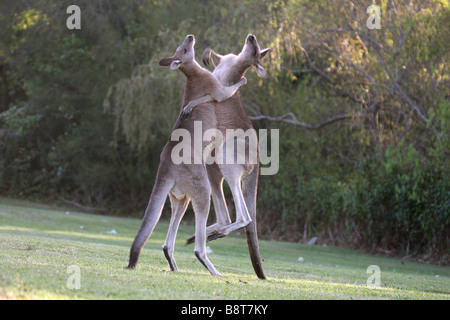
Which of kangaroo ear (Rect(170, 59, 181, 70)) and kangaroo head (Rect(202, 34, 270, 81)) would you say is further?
kangaroo head (Rect(202, 34, 270, 81))

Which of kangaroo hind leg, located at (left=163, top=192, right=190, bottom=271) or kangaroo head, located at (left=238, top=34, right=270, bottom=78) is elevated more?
kangaroo head, located at (left=238, top=34, right=270, bottom=78)

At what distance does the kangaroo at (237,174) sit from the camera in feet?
26.0

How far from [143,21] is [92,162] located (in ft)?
21.0

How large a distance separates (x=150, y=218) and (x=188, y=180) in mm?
615

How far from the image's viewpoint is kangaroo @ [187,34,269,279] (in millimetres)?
7930

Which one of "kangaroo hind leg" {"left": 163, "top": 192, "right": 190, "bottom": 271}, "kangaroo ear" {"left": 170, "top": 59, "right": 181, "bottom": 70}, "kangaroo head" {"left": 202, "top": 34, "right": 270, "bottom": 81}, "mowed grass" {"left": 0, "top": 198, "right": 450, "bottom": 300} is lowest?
"mowed grass" {"left": 0, "top": 198, "right": 450, "bottom": 300}

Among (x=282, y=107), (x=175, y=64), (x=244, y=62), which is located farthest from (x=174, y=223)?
(x=282, y=107)

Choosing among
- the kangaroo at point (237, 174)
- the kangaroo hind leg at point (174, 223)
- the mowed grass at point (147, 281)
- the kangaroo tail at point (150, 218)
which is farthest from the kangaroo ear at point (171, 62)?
the mowed grass at point (147, 281)

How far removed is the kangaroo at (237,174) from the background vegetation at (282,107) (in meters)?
6.95

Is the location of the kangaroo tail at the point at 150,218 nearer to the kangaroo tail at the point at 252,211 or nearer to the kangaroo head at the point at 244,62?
the kangaroo tail at the point at 252,211

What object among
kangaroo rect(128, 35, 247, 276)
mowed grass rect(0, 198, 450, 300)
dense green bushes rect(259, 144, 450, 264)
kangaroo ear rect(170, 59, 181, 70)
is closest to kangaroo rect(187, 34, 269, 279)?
kangaroo rect(128, 35, 247, 276)

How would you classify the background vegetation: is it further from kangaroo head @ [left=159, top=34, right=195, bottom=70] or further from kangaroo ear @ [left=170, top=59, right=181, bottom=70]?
kangaroo ear @ [left=170, top=59, right=181, bottom=70]

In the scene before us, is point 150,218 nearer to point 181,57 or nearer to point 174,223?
point 174,223

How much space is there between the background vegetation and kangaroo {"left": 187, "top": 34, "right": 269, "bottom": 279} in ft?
22.8
